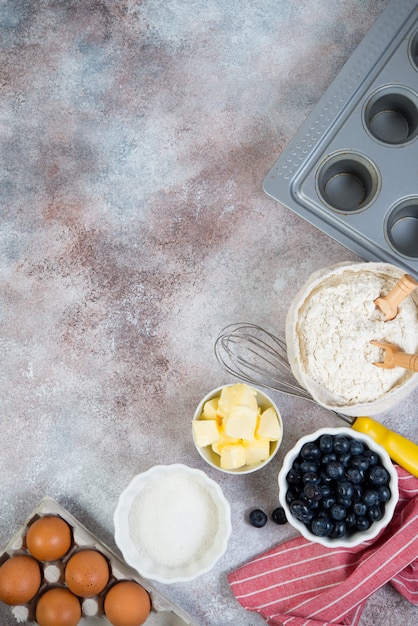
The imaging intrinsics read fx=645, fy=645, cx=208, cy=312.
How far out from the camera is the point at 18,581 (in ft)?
4.00

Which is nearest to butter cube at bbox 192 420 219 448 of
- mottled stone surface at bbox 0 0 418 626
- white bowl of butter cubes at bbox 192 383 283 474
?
white bowl of butter cubes at bbox 192 383 283 474

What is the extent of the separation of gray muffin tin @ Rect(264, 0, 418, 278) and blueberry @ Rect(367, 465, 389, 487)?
412 millimetres

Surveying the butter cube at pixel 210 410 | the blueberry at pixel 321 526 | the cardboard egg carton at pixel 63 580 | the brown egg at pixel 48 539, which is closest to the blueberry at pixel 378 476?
the blueberry at pixel 321 526

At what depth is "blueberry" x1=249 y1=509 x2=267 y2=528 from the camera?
1.33 meters

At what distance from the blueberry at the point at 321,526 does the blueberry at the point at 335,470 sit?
80mm

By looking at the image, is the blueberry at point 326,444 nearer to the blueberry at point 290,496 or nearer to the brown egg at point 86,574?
the blueberry at point 290,496

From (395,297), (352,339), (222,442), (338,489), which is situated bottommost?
(222,442)

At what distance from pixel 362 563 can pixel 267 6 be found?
126 cm

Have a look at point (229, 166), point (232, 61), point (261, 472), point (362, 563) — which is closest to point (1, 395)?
point (261, 472)

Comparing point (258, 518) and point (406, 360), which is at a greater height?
point (406, 360)

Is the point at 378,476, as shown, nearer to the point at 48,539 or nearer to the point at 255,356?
the point at 255,356

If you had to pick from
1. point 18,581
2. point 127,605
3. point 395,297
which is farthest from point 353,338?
point 18,581

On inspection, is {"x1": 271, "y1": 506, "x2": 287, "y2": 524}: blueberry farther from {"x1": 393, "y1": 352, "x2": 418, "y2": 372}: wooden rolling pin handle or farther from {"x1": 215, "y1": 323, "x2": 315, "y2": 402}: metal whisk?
{"x1": 393, "y1": 352, "x2": 418, "y2": 372}: wooden rolling pin handle

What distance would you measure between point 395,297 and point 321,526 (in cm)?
44
